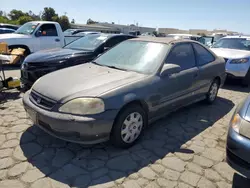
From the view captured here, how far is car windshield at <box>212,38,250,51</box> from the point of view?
311 inches

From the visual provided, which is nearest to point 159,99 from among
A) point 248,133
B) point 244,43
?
point 248,133

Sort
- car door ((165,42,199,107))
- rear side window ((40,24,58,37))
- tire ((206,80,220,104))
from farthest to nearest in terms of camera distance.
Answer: rear side window ((40,24,58,37)) → tire ((206,80,220,104)) → car door ((165,42,199,107))

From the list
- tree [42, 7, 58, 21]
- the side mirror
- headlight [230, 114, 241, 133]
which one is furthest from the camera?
tree [42, 7, 58, 21]

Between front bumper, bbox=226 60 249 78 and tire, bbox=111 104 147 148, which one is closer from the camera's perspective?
tire, bbox=111 104 147 148

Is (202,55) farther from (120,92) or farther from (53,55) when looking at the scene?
(53,55)

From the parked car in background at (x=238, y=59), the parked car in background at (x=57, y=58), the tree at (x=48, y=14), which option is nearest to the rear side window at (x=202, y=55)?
the parked car in background at (x=238, y=59)

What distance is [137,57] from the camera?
3678mm

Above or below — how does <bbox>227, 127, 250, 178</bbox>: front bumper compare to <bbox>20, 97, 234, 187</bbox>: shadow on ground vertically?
above

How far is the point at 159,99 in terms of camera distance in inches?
133

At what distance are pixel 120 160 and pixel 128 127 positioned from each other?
45cm

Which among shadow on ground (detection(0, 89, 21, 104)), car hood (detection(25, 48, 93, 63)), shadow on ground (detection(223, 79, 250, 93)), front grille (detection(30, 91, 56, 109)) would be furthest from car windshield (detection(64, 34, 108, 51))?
shadow on ground (detection(223, 79, 250, 93))

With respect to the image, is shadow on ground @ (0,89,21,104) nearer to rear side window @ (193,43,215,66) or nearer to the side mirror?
the side mirror

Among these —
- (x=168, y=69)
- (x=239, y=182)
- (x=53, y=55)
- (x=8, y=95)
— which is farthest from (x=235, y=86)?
(x=8, y=95)

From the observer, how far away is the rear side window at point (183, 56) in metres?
3.75
